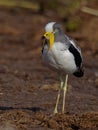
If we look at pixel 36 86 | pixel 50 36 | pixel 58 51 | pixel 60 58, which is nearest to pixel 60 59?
pixel 60 58

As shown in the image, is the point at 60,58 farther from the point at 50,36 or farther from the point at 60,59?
the point at 50,36

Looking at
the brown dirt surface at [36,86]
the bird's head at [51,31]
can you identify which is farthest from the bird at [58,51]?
the brown dirt surface at [36,86]

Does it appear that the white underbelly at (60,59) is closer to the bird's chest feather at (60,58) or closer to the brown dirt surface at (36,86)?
the bird's chest feather at (60,58)

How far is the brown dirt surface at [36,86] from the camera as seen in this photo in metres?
9.41

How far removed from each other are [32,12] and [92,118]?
22.6m

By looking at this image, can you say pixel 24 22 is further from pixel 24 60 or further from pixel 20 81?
pixel 20 81

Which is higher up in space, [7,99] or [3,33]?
[3,33]

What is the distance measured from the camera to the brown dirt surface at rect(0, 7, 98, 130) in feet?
30.9

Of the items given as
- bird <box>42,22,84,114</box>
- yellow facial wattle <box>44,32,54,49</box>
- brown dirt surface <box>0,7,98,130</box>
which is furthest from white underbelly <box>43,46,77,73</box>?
brown dirt surface <box>0,7,98,130</box>

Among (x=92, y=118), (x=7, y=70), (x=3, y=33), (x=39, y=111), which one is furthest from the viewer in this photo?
(x=3, y=33)

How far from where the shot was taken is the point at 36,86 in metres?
13.6

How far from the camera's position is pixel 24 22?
94.9 ft

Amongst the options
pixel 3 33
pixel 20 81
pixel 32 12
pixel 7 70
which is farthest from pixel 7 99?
pixel 32 12

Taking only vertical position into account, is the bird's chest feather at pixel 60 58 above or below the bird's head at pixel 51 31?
below
